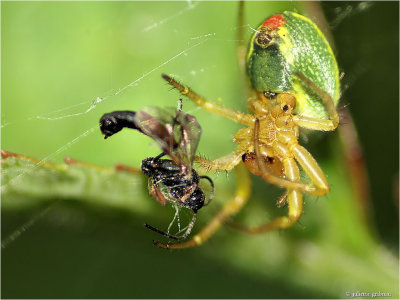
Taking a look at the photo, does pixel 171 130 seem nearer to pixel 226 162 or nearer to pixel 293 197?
pixel 226 162

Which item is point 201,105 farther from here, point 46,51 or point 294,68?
point 46,51

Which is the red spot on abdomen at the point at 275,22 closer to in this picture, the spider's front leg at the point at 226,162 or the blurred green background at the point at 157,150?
the blurred green background at the point at 157,150

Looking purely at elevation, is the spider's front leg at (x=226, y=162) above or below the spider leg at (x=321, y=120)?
below

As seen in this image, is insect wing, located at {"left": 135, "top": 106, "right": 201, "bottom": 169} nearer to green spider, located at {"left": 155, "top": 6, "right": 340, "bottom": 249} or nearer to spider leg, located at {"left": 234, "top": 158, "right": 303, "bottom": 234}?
green spider, located at {"left": 155, "top": 6, "right": 340, "bottom": 249}

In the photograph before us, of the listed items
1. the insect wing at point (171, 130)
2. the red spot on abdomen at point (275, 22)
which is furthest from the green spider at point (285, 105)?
the insect wing at point (171, 130)

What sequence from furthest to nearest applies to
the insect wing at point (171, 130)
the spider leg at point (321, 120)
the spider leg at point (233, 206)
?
the spider leg at point (233, 206)
the spider leg at point (321, 120)
the insect wing at point (171, 130)

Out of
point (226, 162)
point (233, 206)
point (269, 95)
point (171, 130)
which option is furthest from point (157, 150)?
point (233, 206)

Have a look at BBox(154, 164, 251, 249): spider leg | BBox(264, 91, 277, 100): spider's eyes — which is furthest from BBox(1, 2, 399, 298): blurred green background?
BBox(264, 91, 277, 100): spider's eyes

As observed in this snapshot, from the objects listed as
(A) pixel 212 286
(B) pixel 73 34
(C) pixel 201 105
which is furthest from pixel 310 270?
(B) pixel 73 34
